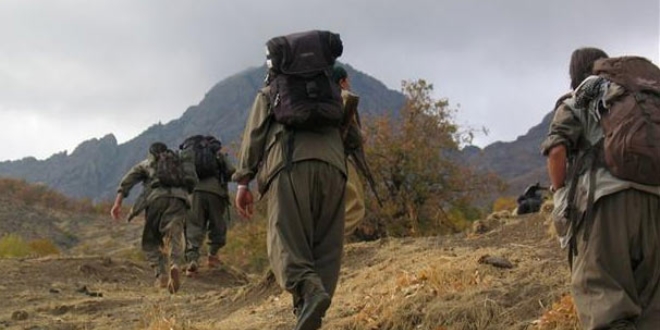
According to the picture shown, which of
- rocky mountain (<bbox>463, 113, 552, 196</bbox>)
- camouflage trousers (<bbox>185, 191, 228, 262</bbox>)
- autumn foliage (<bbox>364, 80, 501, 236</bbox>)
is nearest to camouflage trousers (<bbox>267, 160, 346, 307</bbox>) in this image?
camouflage trousers (<bbox>185, 191, 228, 262</bbox>)

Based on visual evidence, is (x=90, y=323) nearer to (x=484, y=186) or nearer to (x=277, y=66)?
(x=277, y=66)

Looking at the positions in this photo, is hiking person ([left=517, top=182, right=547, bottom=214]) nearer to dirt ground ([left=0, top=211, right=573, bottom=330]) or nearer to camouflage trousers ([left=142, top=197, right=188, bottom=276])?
dirt ground ([left=0, top=211, right=573, bottom=330])

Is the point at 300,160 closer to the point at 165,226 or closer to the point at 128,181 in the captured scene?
the point at 165,226

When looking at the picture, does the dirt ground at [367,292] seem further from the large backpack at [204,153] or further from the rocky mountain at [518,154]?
the rocky mountain at [518,154]

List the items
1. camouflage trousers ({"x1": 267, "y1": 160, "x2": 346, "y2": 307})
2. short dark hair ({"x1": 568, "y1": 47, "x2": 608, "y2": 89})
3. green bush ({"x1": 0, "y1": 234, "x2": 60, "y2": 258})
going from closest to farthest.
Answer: short dark hair ({"x1": 568, "y1": 47, "x2": 608, "y2": 89}), camouflage trousers ({"x1": 267, "y1": 160, "x2": 346, "y2": 307}), green bush ({"x1": 0, "y1": 234, "x2": 60, "y2": 258})

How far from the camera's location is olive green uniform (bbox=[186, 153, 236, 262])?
43.0ft

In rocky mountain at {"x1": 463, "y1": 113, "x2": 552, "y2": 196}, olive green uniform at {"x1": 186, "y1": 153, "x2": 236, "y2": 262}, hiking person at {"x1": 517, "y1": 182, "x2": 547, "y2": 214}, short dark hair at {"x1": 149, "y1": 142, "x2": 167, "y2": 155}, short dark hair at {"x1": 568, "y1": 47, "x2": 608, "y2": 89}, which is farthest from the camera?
rocky mountain at {"x1": 463, "y1": 113, "x2": 552, "y2": 196}

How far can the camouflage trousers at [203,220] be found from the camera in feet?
43.1

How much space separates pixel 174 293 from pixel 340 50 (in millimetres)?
6670

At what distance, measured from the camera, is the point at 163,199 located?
1168 cm

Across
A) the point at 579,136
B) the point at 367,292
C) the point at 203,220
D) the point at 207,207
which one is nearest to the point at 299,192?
the point at 579,136

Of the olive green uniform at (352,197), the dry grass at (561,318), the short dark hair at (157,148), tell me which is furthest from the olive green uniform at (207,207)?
→ the dry grass at (561,318)

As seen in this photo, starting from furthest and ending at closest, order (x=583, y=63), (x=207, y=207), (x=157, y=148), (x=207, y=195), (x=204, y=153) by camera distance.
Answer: (x=207, y=207) → (x=207, y=195) → (x=204, y=153) → (x=157, y=148) → (x=583, y=63)

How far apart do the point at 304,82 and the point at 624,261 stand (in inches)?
87.4
